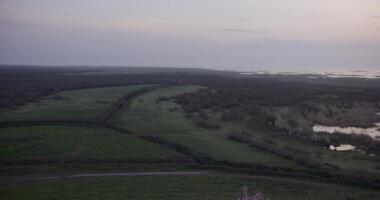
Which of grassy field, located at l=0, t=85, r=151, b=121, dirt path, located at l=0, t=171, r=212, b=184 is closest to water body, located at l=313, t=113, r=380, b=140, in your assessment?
dirt path, located at l=0, t=171, r=212, b=184

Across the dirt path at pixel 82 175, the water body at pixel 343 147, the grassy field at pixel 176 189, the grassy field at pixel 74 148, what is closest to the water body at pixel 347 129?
the water body at pixel 343 147

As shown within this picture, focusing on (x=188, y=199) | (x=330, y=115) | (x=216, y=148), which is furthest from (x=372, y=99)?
(x=188, y=199)

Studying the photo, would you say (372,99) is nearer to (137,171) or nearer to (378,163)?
(378,163)

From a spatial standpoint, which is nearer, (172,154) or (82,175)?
(82,175)

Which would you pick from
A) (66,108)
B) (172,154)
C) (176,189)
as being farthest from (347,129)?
(66,108)

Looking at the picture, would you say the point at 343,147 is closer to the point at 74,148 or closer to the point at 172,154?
the point at 172,154

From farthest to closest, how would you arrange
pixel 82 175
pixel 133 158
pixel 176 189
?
1. pixel 133 158
2. pixel 82 175
3. pixel 176 189
